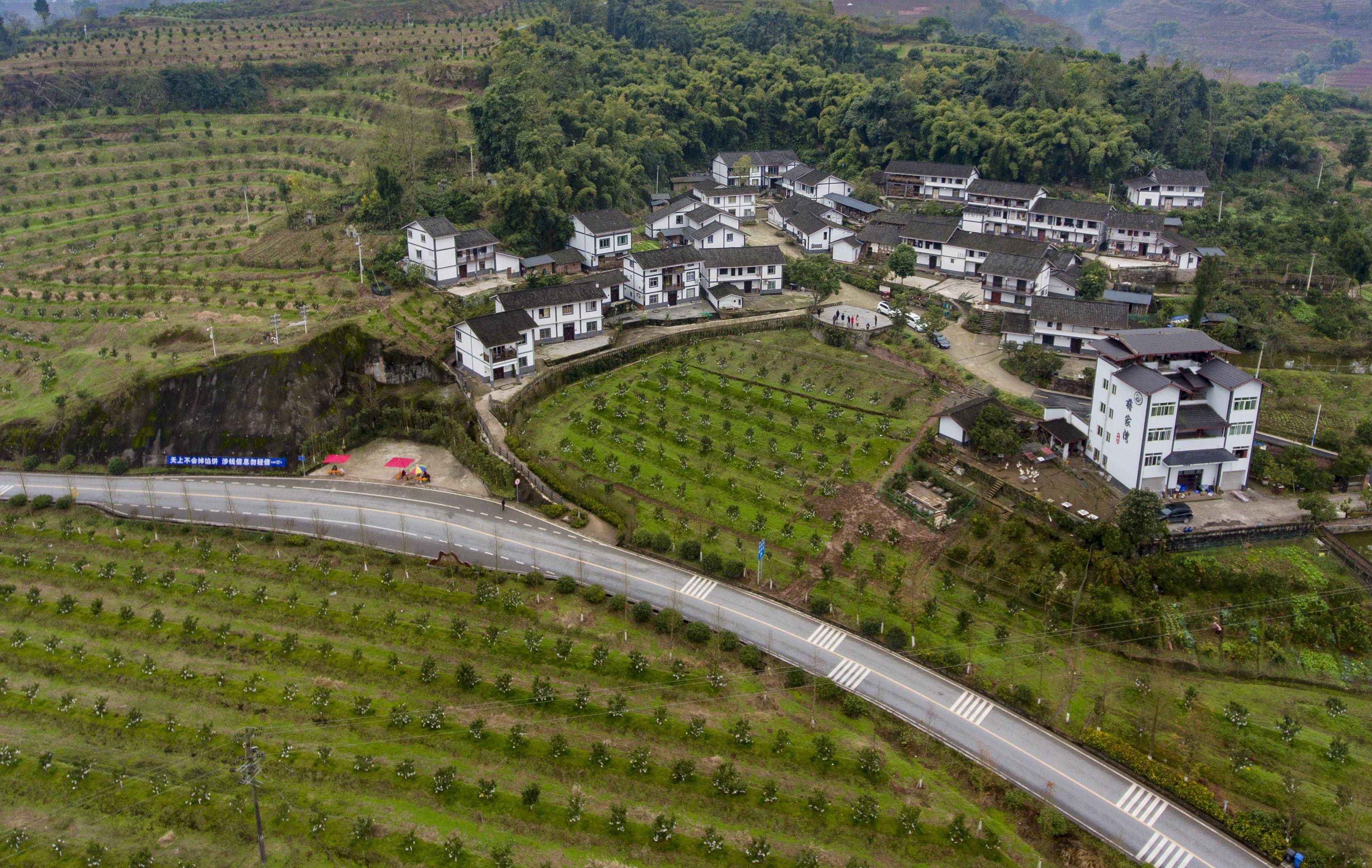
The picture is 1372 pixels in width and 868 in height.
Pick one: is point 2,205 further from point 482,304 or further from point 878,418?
point 878,418

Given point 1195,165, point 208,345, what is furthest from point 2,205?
point 1195,165

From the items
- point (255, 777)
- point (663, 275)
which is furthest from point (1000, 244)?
point (255, 777)

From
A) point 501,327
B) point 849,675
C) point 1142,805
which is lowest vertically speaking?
point 1142,805

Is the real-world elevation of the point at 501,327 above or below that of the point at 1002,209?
below

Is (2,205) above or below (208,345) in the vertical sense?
above

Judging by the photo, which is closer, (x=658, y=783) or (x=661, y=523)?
(x=658, y=783)

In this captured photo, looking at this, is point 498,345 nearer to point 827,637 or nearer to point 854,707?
point 827,637

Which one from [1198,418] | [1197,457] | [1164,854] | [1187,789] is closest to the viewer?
[1164,854]
